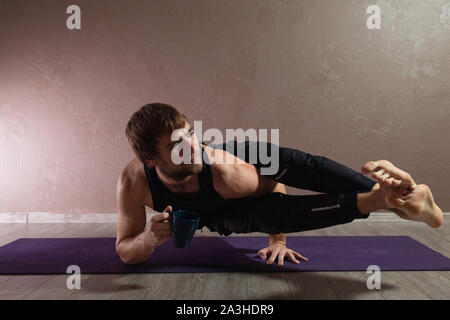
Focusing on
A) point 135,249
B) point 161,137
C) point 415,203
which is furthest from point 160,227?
point 415,203

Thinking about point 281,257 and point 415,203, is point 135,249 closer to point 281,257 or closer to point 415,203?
point 281,257

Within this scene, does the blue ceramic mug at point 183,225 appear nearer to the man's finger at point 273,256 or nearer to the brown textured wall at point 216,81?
the man's finger at point 273,256

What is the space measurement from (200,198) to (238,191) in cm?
15

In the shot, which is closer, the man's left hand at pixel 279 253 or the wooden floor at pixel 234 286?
the wooden floor at pixel 234 286

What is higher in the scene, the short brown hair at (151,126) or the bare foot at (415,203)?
the short brown hair at (151,126)

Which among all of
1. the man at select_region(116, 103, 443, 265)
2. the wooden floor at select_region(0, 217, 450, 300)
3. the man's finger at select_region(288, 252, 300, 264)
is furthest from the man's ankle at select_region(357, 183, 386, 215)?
the man's finger at select_region(288, 252, 300, 264)

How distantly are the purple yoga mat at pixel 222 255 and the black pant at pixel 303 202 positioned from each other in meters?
0.23

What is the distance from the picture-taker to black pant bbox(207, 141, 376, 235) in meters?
1.49

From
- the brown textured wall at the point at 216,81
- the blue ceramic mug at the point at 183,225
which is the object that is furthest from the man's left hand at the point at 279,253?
the brown textured wall at the point at 216,81

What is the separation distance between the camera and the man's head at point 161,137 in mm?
1597

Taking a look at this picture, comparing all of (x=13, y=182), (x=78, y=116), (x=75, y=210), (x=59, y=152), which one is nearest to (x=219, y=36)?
(x=78, y=116)

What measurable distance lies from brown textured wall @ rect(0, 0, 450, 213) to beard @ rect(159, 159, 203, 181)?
1.25 meters
